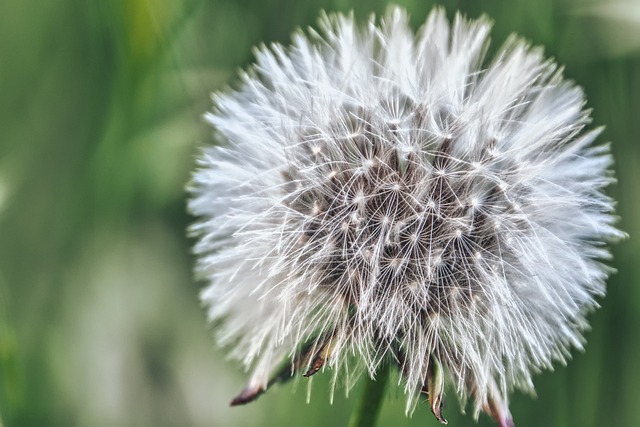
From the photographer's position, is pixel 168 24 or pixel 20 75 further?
pixel 20 75

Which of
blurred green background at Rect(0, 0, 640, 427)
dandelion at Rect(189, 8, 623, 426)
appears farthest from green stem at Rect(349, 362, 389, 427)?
blurred green background at Rect(0, 0, 640, 427)

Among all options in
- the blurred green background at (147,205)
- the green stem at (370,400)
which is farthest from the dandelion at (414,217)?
the blurred green background at (147,205)

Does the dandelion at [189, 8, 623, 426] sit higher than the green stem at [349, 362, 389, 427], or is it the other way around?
the dandelion at [189, 8, 623, 426]

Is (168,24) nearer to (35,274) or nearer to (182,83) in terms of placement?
(182,83)

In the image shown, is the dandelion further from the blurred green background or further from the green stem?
the blurred green background

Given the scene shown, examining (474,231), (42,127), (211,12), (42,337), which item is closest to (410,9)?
(211,12)

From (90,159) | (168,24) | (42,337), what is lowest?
(42,337)

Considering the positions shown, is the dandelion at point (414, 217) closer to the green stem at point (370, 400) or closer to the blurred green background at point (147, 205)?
the green stem at point (370, 400)
